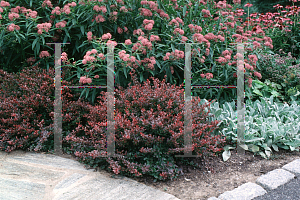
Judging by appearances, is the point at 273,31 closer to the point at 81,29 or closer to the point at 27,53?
the point at 81,29

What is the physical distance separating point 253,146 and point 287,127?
1.66ft

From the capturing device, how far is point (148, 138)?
2.36 meters

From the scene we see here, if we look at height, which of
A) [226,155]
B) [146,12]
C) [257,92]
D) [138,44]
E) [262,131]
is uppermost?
[146,12]

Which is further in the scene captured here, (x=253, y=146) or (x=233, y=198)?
(x=253, y=146)

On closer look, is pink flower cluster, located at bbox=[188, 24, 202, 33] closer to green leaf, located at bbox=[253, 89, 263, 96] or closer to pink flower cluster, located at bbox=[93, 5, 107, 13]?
pink flower cluster, located at bbox=[93, 5, 107, 13]

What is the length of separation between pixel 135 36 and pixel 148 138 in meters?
1.72

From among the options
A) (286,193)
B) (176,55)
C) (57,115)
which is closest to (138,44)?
(176,55)

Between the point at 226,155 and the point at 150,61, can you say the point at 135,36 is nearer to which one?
the point at 150,61

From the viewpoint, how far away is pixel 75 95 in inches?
128

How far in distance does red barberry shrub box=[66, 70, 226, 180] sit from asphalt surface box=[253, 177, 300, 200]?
1.85ft

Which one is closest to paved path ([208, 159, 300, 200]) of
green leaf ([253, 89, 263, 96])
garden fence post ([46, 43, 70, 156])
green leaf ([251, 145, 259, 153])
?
green leaf ([251, 145, 259, 153])

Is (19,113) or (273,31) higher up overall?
(273,31)

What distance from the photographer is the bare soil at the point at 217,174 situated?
227 centimetres

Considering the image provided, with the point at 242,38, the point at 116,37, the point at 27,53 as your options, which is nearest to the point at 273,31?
the point at 242,38
